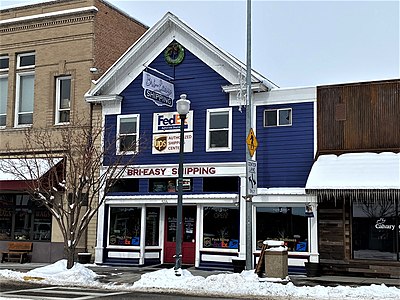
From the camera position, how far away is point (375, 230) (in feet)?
60.0

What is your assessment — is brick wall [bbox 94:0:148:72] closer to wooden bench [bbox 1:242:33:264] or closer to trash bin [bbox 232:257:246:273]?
wooden bench [bbox 1:242:33:264]

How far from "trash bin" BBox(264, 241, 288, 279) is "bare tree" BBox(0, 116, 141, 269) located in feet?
18.4

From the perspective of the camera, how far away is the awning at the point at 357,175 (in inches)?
679

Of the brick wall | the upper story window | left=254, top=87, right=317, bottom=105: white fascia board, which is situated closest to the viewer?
left=254, top=87, right=317, bottom=105: white fascia board

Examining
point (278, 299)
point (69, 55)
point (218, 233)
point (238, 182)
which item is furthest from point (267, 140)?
point (69, 55)

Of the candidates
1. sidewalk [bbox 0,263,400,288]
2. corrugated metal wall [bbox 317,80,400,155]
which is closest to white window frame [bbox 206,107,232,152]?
corrugated metal wall [bbox 317,80,400,155]

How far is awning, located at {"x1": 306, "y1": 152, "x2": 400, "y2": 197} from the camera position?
17.2m

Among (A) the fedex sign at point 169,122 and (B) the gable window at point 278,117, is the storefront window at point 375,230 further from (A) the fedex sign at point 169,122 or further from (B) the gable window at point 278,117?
(A) the fedex sign at point 169,122

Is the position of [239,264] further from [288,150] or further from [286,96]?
[286,96]

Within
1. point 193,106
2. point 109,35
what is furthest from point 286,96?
point 109,35

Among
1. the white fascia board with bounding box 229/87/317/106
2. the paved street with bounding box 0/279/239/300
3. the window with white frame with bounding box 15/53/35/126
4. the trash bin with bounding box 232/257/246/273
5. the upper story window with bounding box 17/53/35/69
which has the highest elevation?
the upper story window with bounding box 17/53/35/69

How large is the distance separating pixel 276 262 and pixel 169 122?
732cm

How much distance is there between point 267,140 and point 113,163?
584cm

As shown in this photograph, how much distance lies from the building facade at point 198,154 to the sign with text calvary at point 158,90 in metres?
0.04
